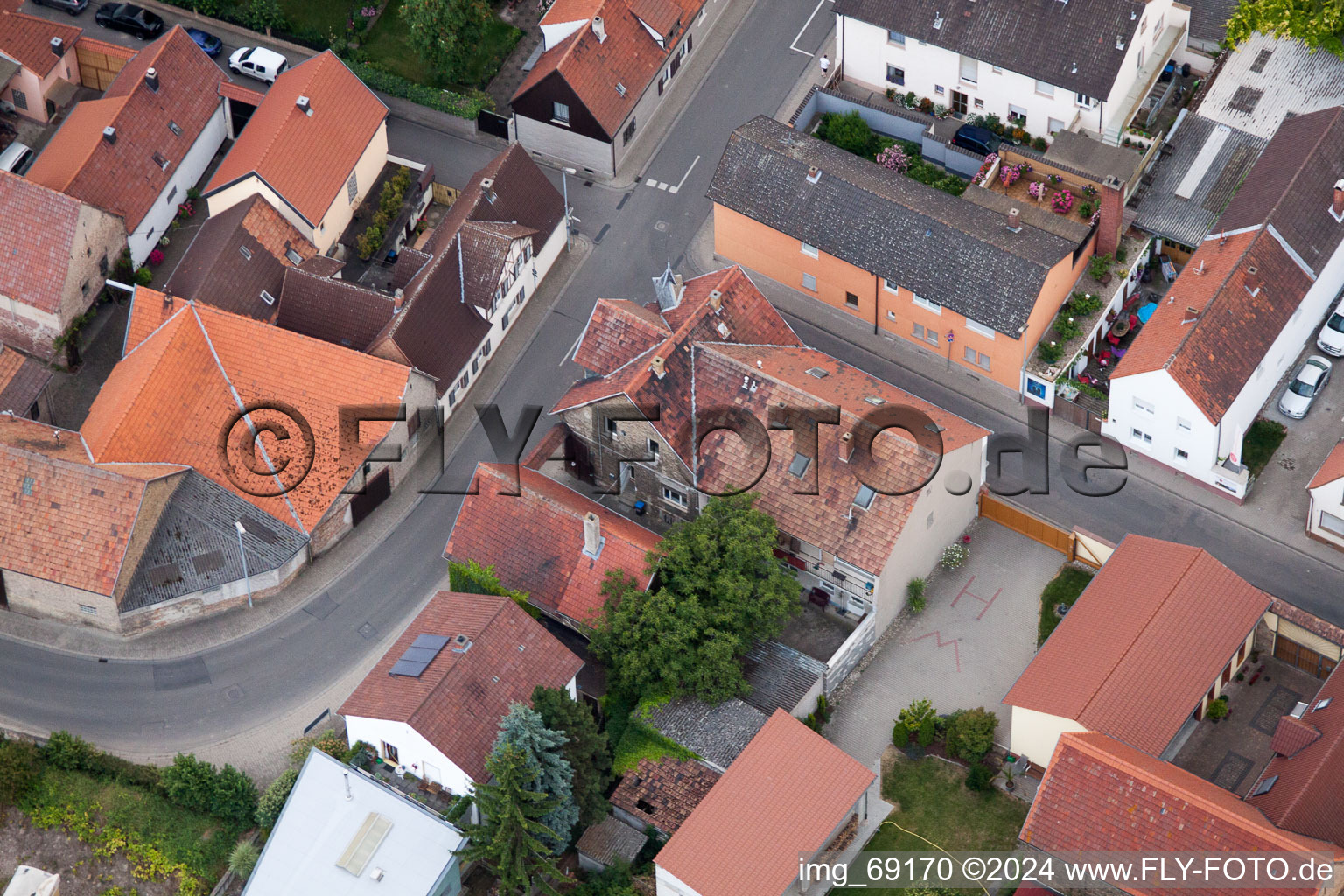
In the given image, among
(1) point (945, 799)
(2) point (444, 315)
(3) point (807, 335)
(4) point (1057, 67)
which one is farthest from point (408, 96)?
(1) point (945, 799)

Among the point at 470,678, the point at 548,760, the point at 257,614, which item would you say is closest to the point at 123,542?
the point at 257,614

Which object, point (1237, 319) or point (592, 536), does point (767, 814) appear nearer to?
point (592, 536)

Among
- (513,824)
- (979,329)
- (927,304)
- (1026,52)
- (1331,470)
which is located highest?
(1026,52)

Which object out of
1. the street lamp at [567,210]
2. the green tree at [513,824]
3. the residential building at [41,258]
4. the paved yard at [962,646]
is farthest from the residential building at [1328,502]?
the residential building at [41,258]

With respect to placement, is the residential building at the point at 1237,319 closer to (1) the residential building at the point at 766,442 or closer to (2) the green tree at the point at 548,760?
(1) the residential building at the point at 766,442

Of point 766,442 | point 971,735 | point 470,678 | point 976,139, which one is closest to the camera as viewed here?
point 470,678

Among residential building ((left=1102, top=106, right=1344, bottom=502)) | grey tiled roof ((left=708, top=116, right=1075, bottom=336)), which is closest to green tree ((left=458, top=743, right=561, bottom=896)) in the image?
grey tiled roof ((left=708, top=116, right=1075, bottom=336))

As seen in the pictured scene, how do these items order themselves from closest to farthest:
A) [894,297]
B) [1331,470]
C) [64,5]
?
[1331,470] → [894,297] → [64,5]

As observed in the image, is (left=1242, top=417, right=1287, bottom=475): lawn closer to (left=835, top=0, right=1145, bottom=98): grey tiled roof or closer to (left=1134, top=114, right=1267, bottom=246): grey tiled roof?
(left=1134, top=114, right=1267, bottom=246): grey tiled roof
